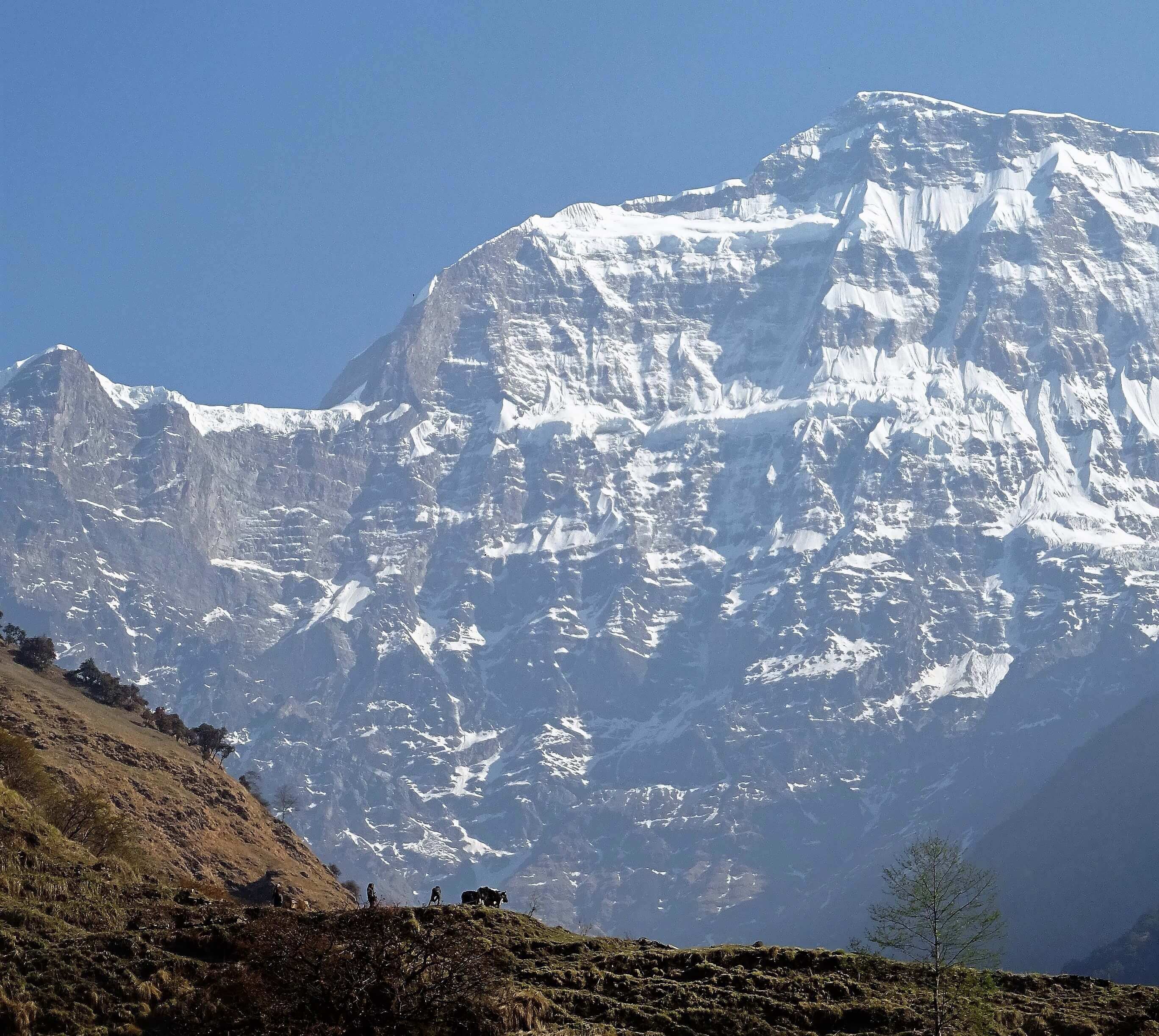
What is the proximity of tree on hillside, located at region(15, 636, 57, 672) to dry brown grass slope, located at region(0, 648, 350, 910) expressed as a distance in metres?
1.24

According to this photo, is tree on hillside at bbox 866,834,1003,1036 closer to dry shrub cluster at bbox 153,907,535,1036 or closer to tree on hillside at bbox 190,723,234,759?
dry shrub cluster at bbox 153,907,535,1036

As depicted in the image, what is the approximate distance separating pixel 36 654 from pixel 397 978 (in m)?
123

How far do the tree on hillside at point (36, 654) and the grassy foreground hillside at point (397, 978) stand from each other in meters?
88.6

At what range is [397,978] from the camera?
48438mm

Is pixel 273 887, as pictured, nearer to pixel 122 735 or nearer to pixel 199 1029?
pixel 122 735

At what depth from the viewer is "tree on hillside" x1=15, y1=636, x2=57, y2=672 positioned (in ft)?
523

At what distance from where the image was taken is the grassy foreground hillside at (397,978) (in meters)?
48.7

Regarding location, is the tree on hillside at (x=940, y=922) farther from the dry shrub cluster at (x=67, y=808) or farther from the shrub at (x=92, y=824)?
the shrub at (x=92, y=824)

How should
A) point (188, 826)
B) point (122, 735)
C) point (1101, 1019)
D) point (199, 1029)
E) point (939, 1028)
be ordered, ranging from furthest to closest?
point (122, 735) → point (188, 826) → point (1101, 1019) → point (939, 1028) → point (199, 1029)

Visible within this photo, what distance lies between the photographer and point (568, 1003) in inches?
2156

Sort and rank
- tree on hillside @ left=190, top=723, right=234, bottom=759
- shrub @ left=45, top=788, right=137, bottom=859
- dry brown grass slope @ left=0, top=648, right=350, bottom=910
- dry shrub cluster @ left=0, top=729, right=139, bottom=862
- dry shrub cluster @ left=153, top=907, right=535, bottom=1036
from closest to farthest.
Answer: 1. dry shrub cluster @ left=153, top=907, right=535, bottom=1036
2. shrub @ left=45, top=788, right=137, bottom=859
3. dry shrub cluster @ left=0, top=729, right=139, bottom=862
4. dry brown grass slope @ left=0, top=648, right=350, bottom=910
5. tree on hillside @ left=190, top=723, right=234, bottom=759


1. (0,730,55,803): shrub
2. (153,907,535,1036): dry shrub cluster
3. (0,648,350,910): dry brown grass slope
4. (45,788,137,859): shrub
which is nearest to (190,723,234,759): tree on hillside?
(0,648,350,910): dry brown grass slope

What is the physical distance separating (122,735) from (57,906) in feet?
280

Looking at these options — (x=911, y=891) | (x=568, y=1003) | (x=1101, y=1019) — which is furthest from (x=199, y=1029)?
(x=1101, y=1019)
